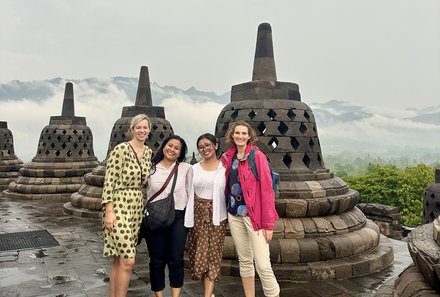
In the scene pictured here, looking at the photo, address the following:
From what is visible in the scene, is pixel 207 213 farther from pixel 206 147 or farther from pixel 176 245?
pixel 206 147

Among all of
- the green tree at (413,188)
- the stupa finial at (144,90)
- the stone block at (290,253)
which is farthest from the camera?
the green tree at (413,188)

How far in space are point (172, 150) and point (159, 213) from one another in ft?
2.07

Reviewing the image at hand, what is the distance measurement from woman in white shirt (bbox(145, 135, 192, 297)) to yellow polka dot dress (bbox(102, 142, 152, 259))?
0.17 m

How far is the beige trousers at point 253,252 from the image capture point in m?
3.55

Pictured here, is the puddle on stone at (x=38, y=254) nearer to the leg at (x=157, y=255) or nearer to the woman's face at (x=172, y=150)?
the leg at (x=157, y=255)

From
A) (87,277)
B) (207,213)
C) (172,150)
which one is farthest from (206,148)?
(87,277)

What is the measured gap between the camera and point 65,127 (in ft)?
48.8

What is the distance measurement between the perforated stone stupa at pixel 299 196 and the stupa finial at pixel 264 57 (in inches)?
0.7

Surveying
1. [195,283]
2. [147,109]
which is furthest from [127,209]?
[147,109]

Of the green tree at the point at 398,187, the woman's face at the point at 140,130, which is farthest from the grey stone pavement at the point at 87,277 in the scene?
the green tree at the point at 398,187

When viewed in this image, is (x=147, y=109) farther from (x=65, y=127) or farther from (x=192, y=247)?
(x=192, y=247)

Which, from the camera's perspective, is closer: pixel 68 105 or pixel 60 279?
pixel 60 279

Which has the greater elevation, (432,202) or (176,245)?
(176,245)

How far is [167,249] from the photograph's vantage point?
3686 mm
